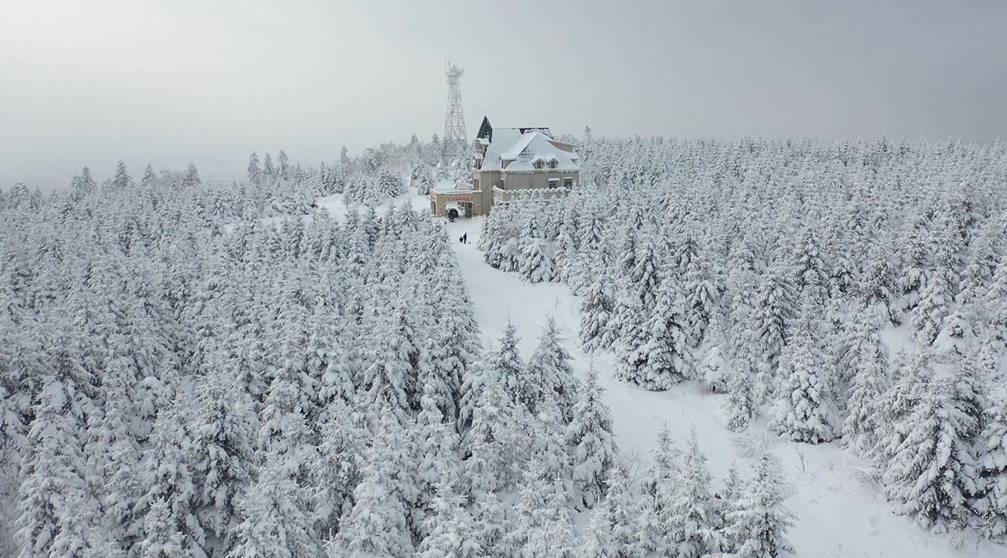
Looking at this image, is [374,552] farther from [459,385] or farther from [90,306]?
[90,306]

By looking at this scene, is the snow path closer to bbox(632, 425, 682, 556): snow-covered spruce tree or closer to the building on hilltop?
bbox(632, 425, 682, 556): snow-covered spruce tree

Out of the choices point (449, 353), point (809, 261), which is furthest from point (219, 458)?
point (809, 261)

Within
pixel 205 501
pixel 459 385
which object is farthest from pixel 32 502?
pixel 459 385

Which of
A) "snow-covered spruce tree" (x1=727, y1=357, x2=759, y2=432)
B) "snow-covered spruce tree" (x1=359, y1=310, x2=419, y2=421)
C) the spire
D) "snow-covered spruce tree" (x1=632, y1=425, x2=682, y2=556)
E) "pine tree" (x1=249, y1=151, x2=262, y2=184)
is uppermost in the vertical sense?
the spire

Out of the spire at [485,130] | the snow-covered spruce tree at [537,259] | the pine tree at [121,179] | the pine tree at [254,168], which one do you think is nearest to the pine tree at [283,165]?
the pine tree at [254,168]

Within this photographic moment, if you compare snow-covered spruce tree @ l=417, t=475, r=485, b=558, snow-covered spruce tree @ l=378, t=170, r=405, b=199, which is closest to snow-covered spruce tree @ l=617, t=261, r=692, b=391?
snow-covered spruce tree @ l=417, t=475, r=485, b=558

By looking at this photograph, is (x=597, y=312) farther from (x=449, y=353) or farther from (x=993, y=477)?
(x=993, y=477)
